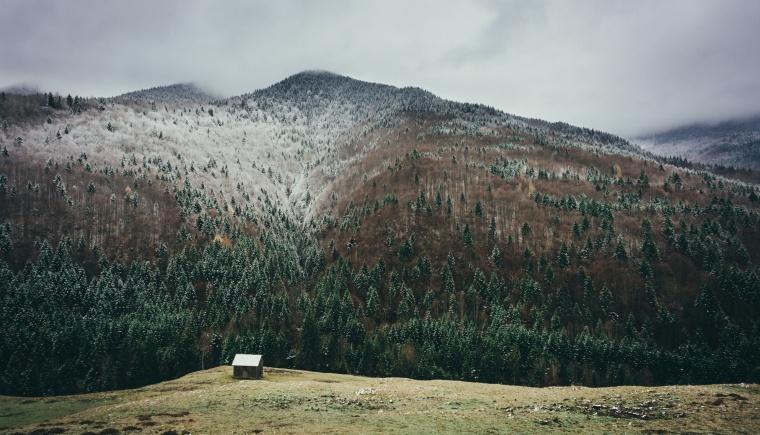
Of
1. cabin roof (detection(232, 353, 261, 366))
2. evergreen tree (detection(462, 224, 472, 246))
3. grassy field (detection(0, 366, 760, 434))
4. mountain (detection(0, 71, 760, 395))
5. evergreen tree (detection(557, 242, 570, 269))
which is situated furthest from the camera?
evergreen tree (detection(462, 224, 472, 246))

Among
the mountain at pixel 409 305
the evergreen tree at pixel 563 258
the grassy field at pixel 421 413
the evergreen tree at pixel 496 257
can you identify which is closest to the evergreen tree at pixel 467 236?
the mountain at pixel 409 305

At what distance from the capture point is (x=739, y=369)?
395ft

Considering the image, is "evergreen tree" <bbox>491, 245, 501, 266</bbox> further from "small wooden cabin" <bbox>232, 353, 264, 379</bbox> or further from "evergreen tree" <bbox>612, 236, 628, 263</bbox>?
"small wooden cabin" <bbox>232, 353, 264, 379</bbox>

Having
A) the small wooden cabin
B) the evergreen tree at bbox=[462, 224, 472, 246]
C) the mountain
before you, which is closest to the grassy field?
the small wooden cabin

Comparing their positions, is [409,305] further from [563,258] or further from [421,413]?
[421,413]

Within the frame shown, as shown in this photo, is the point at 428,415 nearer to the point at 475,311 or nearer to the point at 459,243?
the point at 475,311

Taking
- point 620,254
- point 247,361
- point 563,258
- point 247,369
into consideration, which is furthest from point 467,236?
point 247,369

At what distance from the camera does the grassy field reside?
133 feet

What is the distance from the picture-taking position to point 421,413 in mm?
49906

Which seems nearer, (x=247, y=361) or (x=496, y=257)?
(x=247, y=361)

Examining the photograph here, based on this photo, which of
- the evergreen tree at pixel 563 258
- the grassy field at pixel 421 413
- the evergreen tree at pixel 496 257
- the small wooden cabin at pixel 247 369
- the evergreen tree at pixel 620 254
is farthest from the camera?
the evergreen tree at pixel 496 257

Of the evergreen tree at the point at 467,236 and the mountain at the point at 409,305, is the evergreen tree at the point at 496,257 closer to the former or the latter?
the mountain at the point at 409,305

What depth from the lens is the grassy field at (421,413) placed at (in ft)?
133

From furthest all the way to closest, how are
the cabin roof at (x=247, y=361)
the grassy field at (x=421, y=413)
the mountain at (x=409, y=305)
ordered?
1. the mountain at (x=409, y=305)
2. the cabin roof at (x=247, y=361)
3. the grassy field at (x=421, y=413)
